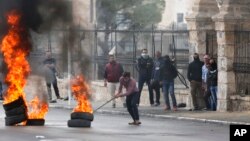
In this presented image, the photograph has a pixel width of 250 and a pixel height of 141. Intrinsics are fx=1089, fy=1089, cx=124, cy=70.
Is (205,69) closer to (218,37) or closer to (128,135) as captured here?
(218,37)

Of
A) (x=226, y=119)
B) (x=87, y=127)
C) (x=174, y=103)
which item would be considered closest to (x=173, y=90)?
(x=174, y=103)

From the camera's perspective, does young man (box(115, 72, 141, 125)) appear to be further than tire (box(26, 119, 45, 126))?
Yes

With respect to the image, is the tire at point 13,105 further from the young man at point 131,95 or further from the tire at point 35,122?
the young man at point 131,95

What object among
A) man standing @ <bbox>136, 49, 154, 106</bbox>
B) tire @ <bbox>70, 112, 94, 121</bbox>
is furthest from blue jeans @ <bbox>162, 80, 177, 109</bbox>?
tire @ <bbox>70, 112, 94, 121</bbox>

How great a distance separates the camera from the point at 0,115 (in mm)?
30906

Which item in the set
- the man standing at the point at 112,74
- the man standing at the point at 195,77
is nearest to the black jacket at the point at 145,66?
the man standing at the point at 112,74

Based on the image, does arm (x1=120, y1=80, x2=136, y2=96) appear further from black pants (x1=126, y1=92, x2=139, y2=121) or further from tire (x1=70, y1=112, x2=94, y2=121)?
tire (x1=70, y1=112, x2=94, y2=121)

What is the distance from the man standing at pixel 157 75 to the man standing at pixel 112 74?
43.5 inches

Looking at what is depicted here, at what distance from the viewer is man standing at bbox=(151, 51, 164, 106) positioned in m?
34.4

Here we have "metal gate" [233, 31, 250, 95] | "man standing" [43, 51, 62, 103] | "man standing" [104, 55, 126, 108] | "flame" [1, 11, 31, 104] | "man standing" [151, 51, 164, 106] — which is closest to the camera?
"flame" [1, 11, 31, 104]

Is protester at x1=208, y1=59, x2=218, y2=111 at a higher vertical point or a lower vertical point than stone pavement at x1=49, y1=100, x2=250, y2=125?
higher

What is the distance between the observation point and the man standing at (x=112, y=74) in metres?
35.3

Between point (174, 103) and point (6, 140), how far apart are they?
11.5 metres

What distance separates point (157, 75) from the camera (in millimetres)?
34844
